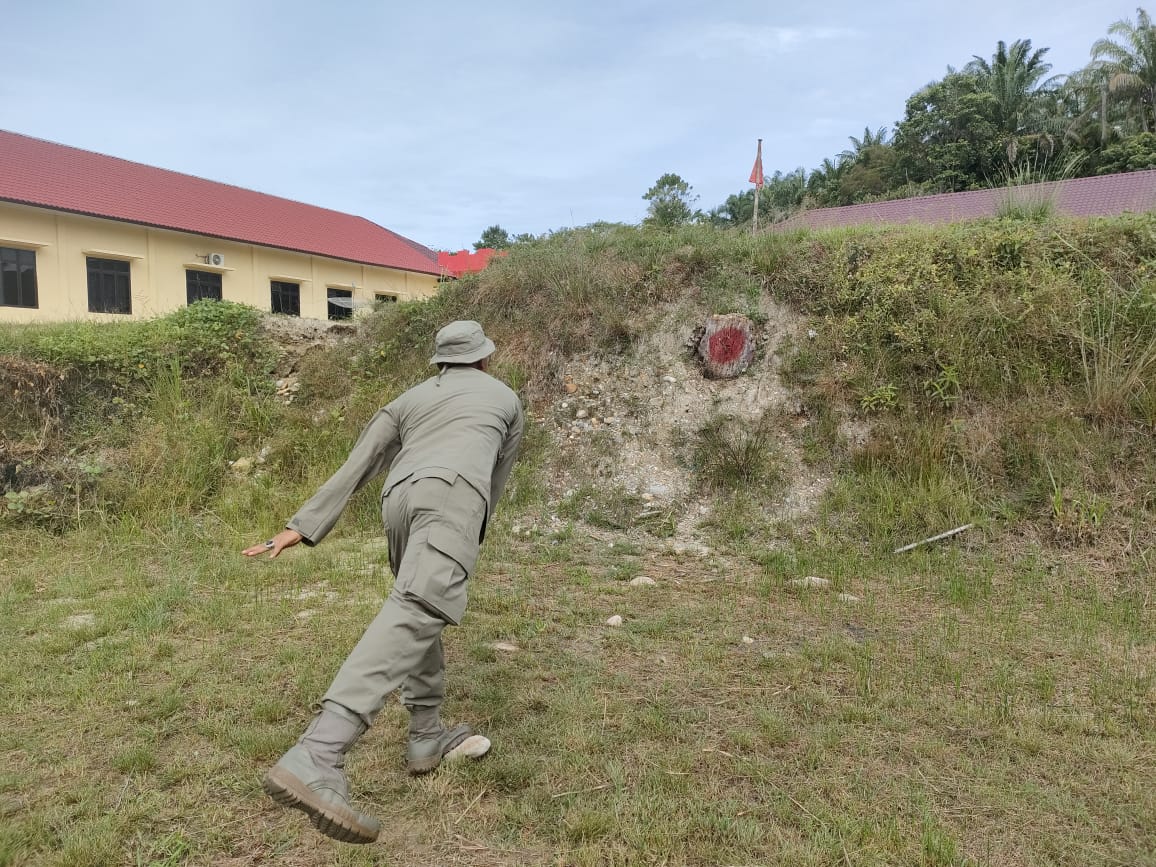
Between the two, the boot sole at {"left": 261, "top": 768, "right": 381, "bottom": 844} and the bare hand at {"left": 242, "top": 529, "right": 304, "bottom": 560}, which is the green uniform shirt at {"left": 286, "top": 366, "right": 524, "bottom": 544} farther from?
the boot sole at {"left": 261, "top": 768, "right": 381, "bottom": 844}

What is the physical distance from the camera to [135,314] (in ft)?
50.8

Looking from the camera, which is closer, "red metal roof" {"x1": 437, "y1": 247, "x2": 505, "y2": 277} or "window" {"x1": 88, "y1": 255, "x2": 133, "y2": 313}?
"red metal roof" {"x1": 437, "y1": 247, "x2": 505, "y2": 277}

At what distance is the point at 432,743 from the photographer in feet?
8.27

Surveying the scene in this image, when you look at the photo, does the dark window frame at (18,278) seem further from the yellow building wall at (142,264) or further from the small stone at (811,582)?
the small stone at (811,582)

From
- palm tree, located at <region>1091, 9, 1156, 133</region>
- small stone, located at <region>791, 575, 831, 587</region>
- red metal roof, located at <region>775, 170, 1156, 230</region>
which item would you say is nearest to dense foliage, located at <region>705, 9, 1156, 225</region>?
palm tree, located at <region>1091, 9, 1156, 133</region>

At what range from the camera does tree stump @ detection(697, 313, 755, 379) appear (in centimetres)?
701

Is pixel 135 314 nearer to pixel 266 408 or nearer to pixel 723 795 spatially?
pixel 266 408

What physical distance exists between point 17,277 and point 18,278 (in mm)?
24

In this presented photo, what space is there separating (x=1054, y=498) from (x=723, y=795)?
422 centimetres

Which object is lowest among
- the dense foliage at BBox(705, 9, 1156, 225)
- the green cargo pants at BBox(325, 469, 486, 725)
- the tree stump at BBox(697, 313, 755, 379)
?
the green cargo pants at BBox(325, 469, 486, 725)

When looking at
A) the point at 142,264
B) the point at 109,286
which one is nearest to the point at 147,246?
the point at 142,264

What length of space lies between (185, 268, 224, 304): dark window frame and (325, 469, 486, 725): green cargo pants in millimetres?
16589

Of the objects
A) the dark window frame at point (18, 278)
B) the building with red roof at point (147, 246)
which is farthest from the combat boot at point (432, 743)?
the dark window frame at point (18, 278)

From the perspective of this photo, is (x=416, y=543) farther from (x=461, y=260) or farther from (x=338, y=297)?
(x=338, y=297)
